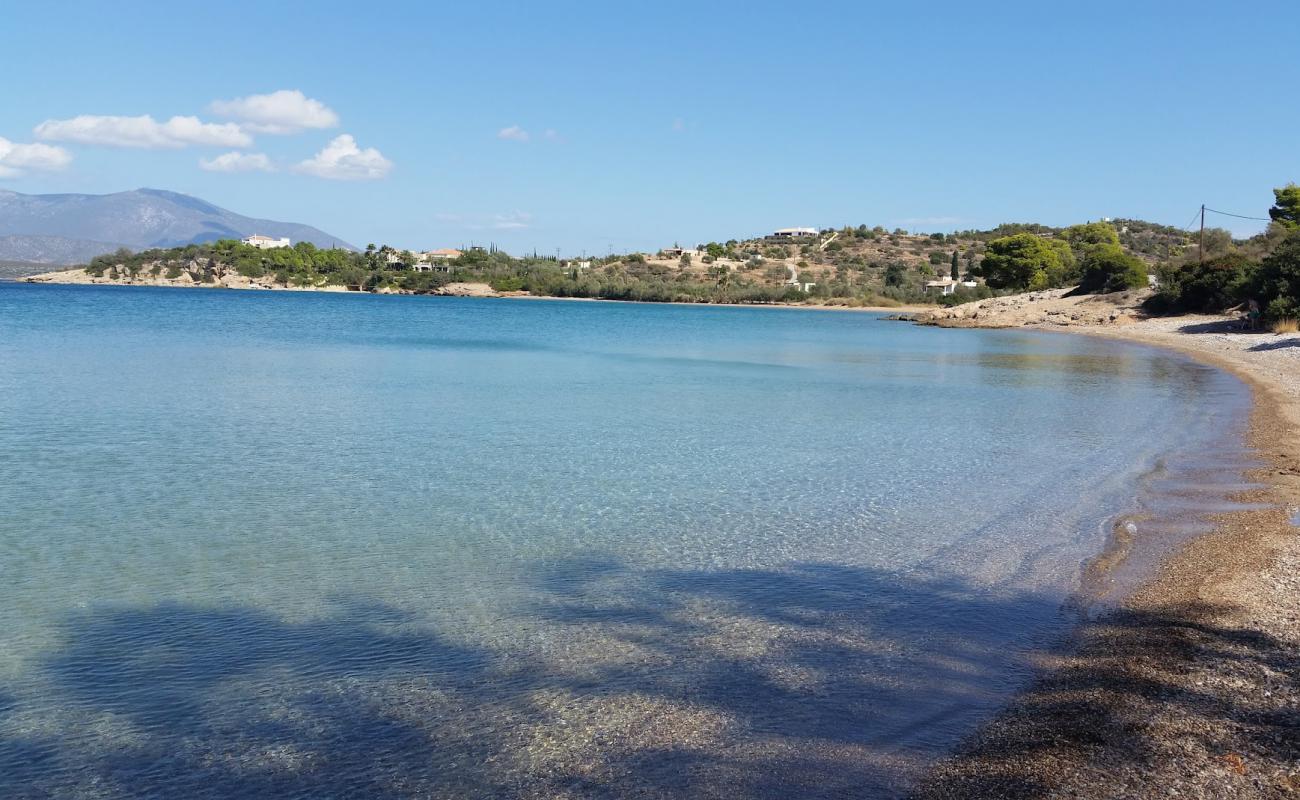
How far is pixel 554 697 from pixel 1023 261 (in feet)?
259

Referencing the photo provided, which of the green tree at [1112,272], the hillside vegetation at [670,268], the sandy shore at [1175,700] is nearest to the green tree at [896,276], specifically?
the hillside vegetation at [670,268]

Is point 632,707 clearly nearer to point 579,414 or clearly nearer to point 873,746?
point 873,746

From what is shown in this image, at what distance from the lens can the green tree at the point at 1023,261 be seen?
75.5 metres

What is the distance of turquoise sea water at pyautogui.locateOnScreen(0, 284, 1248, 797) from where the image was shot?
439cm

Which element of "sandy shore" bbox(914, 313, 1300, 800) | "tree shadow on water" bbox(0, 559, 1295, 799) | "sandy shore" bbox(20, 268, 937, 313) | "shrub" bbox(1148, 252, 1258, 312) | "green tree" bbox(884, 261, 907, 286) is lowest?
"tree shadow on water" bbox(0, 559, 1295, 799)

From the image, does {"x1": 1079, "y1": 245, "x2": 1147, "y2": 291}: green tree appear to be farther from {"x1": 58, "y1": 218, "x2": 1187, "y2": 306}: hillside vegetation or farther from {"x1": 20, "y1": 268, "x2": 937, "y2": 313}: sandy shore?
{"x1": 20, "y1": 268, "x2": 937, "y2": 313}: sandy shore

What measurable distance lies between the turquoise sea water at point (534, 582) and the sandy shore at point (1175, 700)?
10.2 inches

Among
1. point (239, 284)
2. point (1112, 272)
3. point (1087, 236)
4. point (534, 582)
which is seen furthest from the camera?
point (239, 284)

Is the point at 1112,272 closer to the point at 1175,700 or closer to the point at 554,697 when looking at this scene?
the point at 1175,700

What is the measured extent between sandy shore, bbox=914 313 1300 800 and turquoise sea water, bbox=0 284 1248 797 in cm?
26

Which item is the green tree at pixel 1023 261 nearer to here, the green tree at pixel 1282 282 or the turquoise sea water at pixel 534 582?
the green tree at pixel 1282 282

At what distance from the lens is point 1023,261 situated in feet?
251

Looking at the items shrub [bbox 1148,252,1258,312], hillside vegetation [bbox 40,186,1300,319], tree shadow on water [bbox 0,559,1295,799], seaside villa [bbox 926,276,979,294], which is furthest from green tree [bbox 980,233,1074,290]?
tree shadow on water [bbox 0,559,1295,799]

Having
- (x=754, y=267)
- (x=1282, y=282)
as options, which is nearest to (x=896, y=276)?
(x=754, y=267)
